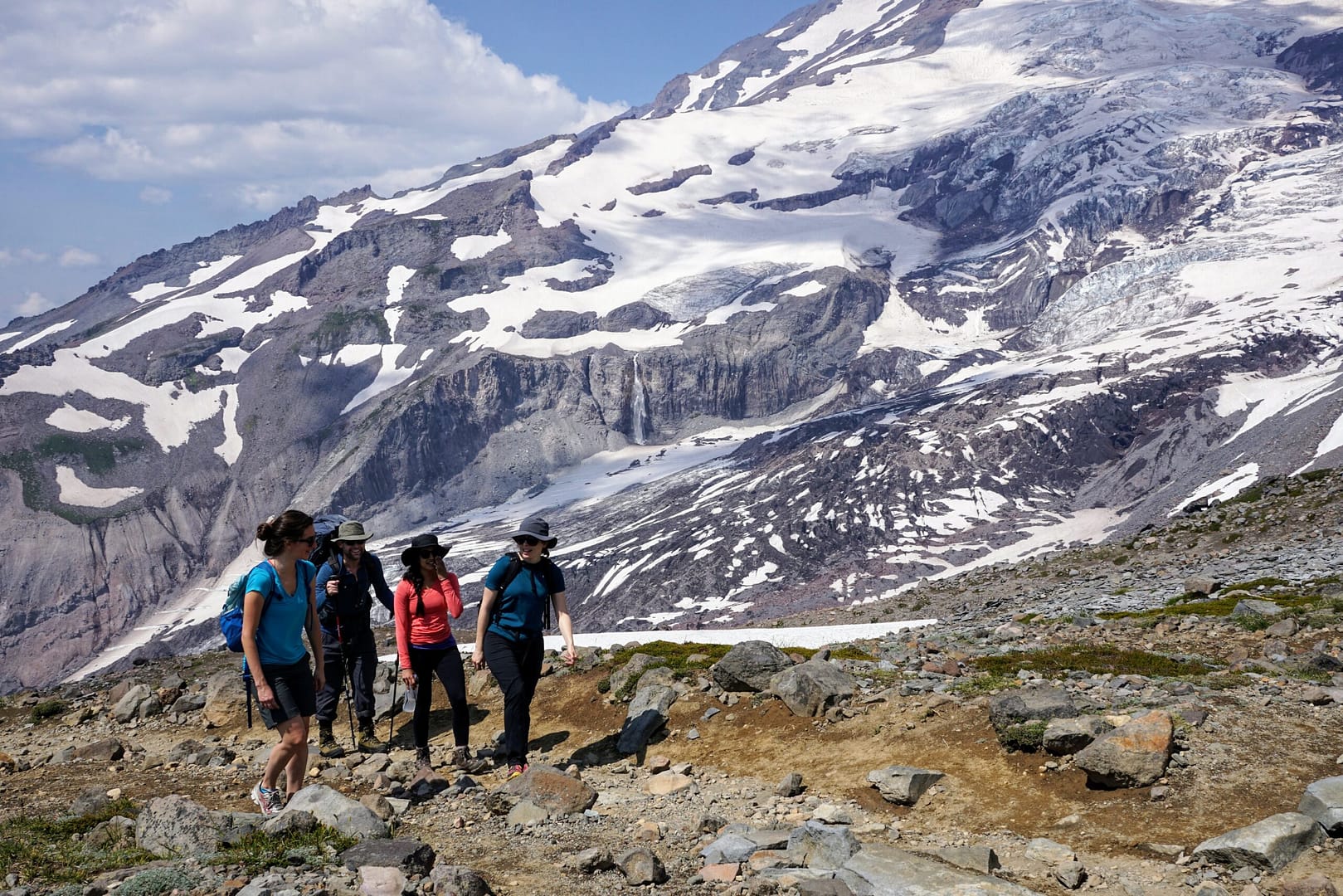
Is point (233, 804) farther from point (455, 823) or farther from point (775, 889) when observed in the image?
point (775, 889)

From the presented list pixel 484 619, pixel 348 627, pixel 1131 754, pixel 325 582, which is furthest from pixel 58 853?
pixel 1131 754

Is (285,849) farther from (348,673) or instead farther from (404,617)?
(348,673)

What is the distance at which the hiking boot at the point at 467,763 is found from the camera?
14.1 metres

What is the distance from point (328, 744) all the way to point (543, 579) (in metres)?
5.51

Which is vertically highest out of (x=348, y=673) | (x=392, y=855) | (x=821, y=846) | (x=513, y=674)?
(x=513, y=674)

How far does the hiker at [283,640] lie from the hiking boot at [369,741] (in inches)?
193

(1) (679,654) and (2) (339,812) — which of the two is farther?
(1) (679,654)

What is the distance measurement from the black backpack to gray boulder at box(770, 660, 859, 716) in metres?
4.00

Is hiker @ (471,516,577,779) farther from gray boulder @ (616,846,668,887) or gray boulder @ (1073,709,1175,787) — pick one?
gray boulder @ (1073,709,1175,787)

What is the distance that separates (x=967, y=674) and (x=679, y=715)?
467 cm

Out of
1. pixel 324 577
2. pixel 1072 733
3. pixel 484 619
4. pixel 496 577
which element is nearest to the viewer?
pixel 1072 733

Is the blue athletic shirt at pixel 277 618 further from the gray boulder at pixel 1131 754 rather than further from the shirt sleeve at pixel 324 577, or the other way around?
the gray boulder at pixel 1131 754

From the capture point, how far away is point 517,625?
43.0 ft

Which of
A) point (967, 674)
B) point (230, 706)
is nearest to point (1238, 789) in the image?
point (967, 674)
